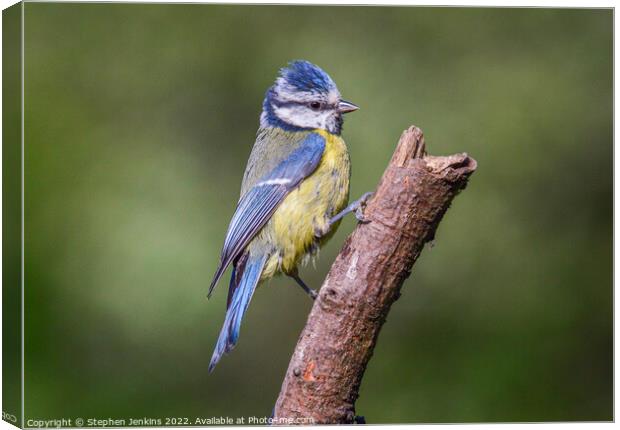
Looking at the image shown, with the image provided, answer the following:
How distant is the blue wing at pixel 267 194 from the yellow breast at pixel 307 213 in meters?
0.03

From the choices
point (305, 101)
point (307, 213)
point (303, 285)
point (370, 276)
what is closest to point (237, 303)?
point (303, 285)

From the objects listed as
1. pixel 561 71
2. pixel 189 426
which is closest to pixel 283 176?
pixel 189 426

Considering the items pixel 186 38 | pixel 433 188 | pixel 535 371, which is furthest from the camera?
pixel 535 371

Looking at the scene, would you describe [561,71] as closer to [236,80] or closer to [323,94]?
[323,94]

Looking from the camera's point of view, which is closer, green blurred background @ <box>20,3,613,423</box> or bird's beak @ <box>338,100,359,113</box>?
green blurred background @ <box>20,3,613,423</box>

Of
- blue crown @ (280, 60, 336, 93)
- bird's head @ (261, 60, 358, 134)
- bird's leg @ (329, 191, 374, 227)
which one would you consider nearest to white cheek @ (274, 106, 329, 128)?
bird's head @ (261, 60, 358, 134)

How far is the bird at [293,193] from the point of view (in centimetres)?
345

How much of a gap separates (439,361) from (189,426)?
1.30 m

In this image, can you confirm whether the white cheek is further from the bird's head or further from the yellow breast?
the yellow breast

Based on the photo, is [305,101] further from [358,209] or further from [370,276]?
[370,276]

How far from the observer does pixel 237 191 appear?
3.91m

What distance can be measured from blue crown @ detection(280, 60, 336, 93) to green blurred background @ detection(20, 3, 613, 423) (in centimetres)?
13

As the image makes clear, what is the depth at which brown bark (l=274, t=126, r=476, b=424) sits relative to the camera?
109 inches

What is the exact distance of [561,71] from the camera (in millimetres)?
3604
